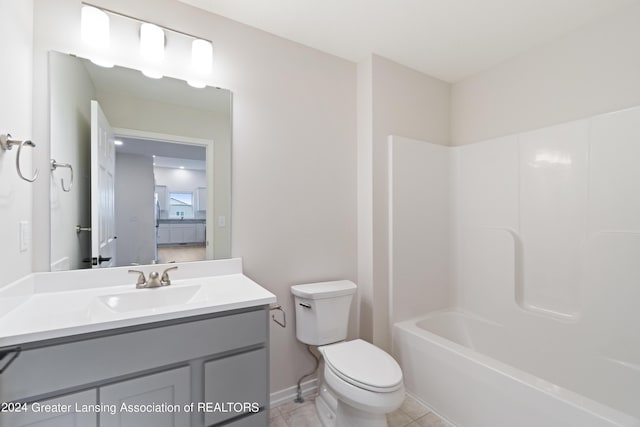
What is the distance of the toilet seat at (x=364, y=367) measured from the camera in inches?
53.4

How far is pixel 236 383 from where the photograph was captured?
1.17 m

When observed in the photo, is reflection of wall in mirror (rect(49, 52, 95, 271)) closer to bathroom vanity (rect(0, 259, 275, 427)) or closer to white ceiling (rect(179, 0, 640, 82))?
bathroom vanity (rect(0, 259, 275, 427))

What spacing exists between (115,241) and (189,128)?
2.39 ft

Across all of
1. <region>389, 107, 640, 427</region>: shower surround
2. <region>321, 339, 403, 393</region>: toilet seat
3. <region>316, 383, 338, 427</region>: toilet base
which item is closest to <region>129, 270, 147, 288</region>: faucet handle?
<region>321, 339, 403, 393</region>: toilet seat

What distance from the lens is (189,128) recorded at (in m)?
1.68

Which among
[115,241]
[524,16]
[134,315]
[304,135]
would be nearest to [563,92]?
[524,16]

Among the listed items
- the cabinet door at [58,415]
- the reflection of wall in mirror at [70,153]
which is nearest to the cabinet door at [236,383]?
the cabinet door at [58,415]

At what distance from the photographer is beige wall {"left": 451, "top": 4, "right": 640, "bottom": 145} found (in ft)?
5.59

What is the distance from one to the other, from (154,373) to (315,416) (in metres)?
1.18

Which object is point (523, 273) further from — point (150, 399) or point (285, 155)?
point (150, 399)

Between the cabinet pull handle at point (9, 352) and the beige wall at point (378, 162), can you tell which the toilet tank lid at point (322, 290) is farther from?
the cabinet pull handle at point (9, 352)

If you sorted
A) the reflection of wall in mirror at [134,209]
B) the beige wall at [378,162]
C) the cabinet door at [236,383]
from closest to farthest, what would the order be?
the cabinet door at [236,383], the reflection of wall in mirror at [134,209], the beige wall at [378,162]

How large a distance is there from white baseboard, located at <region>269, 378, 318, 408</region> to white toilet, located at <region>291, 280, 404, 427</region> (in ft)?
0.49

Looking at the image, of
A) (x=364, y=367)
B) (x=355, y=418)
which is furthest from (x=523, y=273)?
(x=355, y=418)
